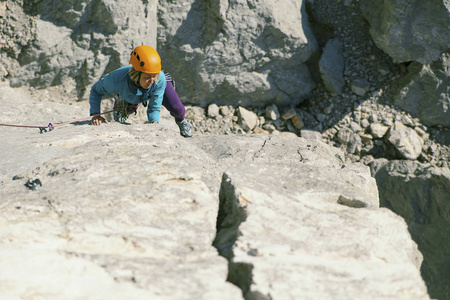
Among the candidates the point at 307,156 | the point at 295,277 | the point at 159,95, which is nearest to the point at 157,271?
Result: the point at 295,277

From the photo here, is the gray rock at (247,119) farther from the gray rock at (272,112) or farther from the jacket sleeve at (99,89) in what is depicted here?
the jacket sleeve at (99,89)

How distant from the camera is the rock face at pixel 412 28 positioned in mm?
6664

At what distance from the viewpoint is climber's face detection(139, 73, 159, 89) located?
13.1 ft

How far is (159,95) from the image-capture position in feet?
14.4

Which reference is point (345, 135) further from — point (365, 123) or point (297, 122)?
point (297, 122)

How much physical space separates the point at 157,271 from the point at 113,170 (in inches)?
44.4

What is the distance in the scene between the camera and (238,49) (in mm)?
7289

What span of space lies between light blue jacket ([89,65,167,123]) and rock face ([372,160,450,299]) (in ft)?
13.8

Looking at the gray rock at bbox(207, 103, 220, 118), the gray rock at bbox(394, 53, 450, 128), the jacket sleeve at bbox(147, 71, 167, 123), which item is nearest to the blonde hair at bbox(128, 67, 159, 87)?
the jacket sleeve at bbox(147, 71, 167, 123)

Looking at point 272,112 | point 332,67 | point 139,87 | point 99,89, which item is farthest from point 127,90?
point 332,67

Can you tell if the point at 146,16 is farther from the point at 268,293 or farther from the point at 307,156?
the point at 268,293

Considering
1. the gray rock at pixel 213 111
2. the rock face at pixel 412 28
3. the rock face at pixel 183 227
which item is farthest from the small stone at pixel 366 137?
the rock face at pixel 183 227

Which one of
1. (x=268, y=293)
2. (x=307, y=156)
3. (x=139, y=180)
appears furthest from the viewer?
(x=307, y=156)

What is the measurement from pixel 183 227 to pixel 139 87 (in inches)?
80.7
